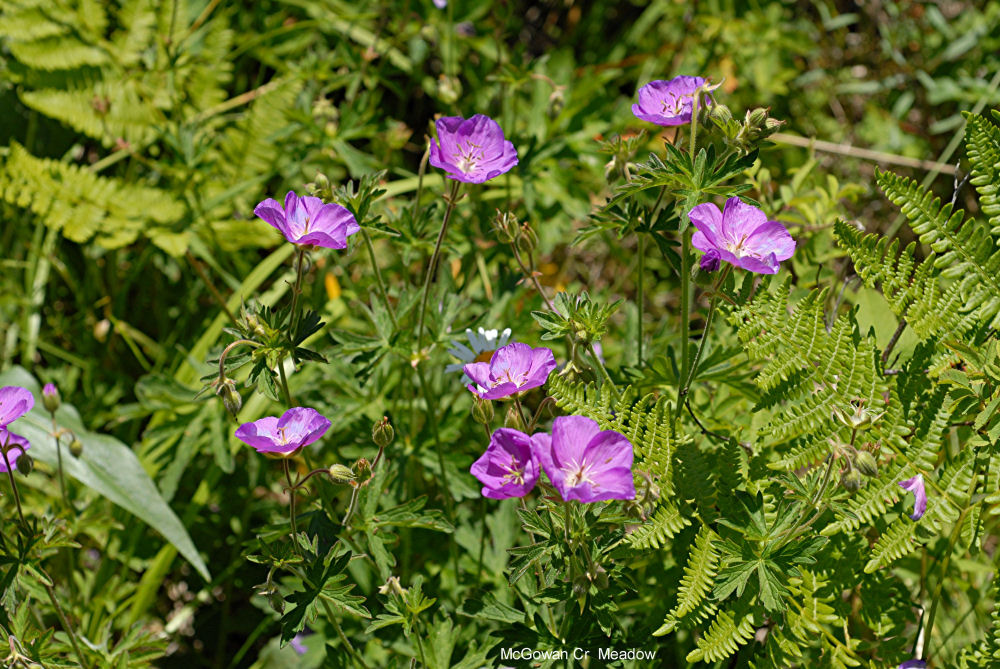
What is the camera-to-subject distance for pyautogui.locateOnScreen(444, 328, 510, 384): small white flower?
84.5 inches

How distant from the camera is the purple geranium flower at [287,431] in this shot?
5.02ft

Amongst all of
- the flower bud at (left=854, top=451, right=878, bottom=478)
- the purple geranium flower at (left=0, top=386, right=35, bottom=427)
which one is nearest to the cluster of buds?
the flower bud at (left=854, top=451, right=878, bottom=478)

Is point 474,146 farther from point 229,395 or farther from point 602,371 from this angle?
point 229,395

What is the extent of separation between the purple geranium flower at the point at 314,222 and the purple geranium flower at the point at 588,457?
58 centimetres

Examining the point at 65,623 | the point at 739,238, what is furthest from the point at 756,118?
the point at 65,623

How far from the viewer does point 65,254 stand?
324cm

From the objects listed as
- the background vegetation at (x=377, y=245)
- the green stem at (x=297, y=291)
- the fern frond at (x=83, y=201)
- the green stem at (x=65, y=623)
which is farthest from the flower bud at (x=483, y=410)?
the fern frond at (x=83, y=201)

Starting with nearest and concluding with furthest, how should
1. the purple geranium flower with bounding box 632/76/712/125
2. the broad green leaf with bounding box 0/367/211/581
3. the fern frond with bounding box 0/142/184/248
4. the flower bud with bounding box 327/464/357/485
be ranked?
the flower bud with bounding box 327/464/357/485 → the purple geranium flower with bounding box 632/76/712/125 → the broad green leaf with bounding box 0/367/211/581 → the fern frond with bounding box 0/142/184/248

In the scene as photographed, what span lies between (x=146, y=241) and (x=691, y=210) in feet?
8.04

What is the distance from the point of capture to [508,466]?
1.53 metres

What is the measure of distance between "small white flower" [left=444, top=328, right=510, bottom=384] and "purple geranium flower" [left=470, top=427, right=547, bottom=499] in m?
0.62

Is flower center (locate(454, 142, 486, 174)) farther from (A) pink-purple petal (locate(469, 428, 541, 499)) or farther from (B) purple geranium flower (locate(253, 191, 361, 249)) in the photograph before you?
(A) pink-purple petal (locate(469, 428, 541, 499))

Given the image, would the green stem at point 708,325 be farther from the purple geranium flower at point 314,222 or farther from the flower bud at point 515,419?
the purple geranium flower at point 314,222

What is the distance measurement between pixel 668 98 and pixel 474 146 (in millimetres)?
442
